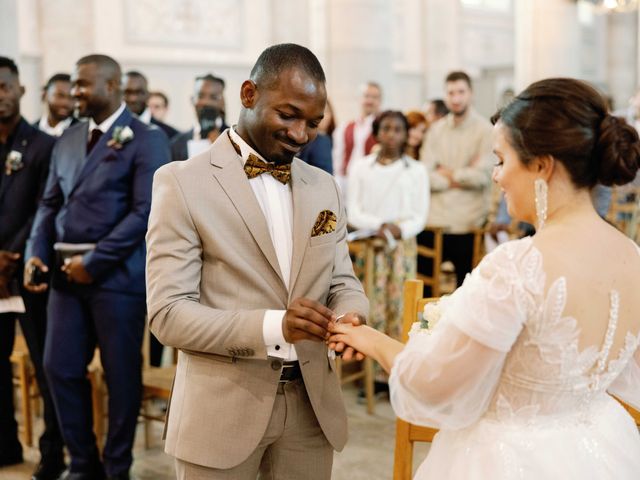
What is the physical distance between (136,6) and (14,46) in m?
6.49

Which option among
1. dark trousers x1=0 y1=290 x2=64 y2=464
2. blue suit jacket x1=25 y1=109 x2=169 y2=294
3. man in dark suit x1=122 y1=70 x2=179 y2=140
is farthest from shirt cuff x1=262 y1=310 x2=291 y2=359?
man in dark suit x1=122 y1=70 x2=179 y2=140

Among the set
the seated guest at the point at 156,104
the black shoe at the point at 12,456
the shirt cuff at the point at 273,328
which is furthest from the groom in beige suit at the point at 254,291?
the seated guest at the point at 156,104

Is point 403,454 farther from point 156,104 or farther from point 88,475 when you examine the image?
point 156,104

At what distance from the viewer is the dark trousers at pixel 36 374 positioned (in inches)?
151

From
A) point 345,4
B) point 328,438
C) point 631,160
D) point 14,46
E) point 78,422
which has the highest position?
point 345,4

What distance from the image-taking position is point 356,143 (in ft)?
22.7

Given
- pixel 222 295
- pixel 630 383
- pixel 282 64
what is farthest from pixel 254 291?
pixel 630 383

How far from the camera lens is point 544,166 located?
67.2 inches

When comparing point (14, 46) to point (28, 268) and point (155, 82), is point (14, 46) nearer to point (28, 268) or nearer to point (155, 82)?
point (28, 268)

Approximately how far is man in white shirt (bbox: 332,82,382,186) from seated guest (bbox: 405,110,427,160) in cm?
42

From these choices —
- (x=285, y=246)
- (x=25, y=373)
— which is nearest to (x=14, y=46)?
(x=25, y=373)

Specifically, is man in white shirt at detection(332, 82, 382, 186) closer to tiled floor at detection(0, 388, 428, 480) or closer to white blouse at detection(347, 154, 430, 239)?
white blouse at detection(347, 154, 430, 239)

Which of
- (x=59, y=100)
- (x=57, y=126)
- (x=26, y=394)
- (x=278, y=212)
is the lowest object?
(x=26, y=394)

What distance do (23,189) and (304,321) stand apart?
2.51 m
